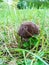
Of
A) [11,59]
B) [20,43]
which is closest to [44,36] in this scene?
[20,43]

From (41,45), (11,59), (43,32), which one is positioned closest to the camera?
(11,59)

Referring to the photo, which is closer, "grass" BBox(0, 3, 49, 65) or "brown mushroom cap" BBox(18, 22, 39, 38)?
"grass" BBox(0, 3, 49, 65)

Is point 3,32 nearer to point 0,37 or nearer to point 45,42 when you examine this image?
point 0,37

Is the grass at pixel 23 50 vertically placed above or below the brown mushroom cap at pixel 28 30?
below

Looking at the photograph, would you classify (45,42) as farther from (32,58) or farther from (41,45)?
(32,58)

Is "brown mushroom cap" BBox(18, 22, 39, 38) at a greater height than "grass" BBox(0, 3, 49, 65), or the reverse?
"brown mushroom cap" BBox(18, 22, 39, 38)

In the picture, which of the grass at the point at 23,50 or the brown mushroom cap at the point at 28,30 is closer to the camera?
the grass at the point at 23,50

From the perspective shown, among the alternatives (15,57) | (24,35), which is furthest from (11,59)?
(24,35)

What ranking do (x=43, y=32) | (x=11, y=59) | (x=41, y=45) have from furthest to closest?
(x=43, y=32) < (x=41, y=45) < (x=11, y=59)

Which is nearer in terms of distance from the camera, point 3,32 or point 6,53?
point 6,53
